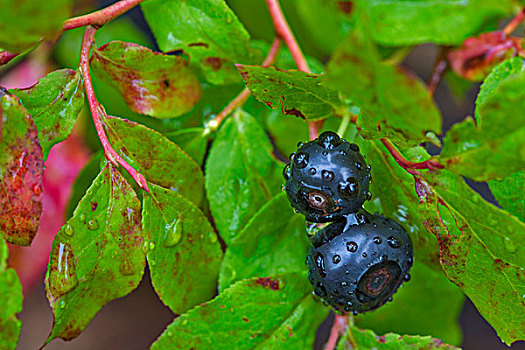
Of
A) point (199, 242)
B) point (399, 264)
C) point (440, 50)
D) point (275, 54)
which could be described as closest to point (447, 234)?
point (399, 264)

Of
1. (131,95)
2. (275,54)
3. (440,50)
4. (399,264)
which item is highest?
(131,95)

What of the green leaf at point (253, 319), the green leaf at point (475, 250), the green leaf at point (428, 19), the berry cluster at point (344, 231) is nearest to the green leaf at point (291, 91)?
the berry cluster at point (344, 231)

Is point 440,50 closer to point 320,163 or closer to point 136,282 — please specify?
point 320,163

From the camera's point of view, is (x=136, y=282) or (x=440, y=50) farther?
(x=440, y=50)

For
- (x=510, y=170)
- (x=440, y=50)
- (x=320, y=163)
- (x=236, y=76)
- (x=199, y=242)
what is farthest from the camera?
(x=440, y=50)

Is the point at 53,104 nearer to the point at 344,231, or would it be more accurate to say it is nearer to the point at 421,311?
the point at 344,231

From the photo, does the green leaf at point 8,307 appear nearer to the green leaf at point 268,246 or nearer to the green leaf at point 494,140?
the green leaf at point 268,246

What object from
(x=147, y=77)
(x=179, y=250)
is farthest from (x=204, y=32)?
(x=179, y=250)

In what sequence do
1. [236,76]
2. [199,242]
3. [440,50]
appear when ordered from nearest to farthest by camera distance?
[199,242] → [236,76] → [440,50]
